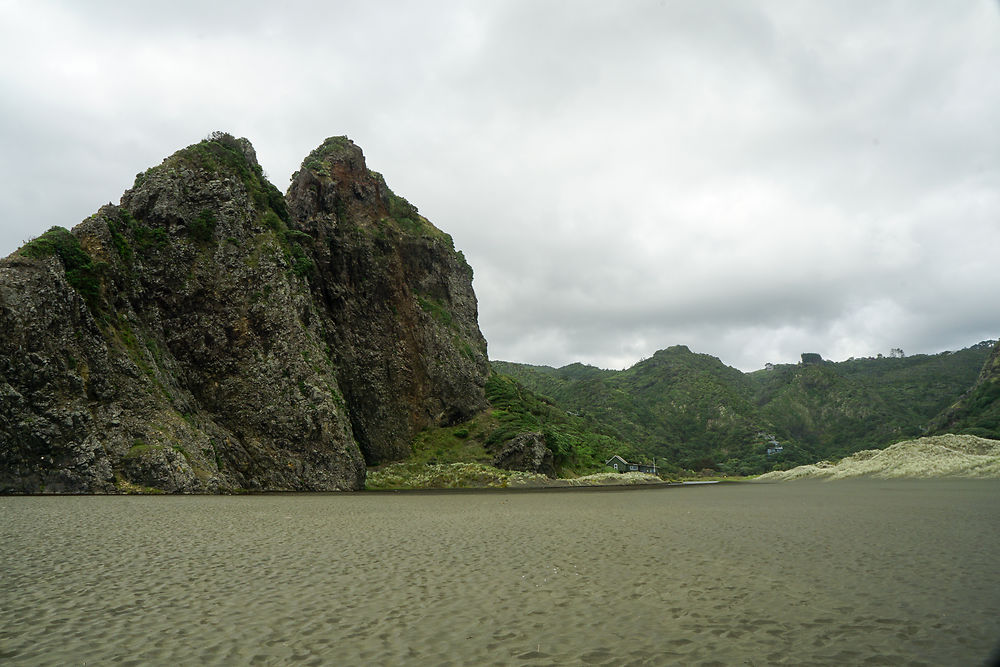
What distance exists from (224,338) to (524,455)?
3947cm

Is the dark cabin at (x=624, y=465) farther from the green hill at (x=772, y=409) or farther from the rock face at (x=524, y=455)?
the rock face at (x=524, y=455)

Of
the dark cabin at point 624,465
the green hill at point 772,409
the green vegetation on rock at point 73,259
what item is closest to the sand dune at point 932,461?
the dark cabin at point 624,465

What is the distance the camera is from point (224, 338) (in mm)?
51562

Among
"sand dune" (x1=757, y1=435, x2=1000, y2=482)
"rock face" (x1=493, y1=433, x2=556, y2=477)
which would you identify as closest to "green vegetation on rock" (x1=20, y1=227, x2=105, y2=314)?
"rock face" (x1=493, y1=433, x2=556, y2=477)

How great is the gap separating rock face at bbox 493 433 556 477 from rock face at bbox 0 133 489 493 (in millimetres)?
13612

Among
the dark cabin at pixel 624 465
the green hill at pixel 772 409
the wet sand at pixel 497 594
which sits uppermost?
the green hill at pixel 772 409

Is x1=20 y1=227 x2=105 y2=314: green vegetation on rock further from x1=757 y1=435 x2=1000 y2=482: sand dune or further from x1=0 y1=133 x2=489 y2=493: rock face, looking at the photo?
x1=757 y1=435 x2=1000 y2=482: sand dune

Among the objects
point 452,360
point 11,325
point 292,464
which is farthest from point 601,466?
point 11,325

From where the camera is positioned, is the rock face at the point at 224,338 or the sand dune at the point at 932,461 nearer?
the rock face at the point at 224,338

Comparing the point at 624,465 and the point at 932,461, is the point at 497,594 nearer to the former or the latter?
the point at 932,461

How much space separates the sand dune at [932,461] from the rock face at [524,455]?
34.8m

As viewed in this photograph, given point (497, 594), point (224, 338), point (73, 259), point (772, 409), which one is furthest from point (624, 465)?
point (772, 409)

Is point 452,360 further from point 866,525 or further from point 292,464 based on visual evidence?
point 866,525

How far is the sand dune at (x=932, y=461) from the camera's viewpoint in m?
48.0
